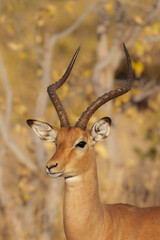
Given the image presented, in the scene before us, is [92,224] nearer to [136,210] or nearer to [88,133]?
[136,210]

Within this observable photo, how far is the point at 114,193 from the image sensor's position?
9.08 m

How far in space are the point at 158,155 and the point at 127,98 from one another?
424cm

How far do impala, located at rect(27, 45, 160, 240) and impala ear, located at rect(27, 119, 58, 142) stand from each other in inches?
6.7

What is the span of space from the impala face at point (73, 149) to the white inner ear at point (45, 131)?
0.04ft

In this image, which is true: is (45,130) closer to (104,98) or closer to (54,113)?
(104,98)

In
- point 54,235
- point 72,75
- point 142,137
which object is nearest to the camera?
point 54,235

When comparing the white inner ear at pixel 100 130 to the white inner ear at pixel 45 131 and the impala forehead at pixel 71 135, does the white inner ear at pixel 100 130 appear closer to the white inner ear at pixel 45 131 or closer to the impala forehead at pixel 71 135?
the impala forehead at pixel 71 135

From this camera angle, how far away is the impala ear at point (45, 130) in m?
5.30

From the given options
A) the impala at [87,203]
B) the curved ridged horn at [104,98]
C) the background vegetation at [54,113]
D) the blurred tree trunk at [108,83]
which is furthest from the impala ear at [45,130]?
the blurred tree trunk at [108,83]

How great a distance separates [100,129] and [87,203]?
0.80 m

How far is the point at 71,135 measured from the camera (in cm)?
493

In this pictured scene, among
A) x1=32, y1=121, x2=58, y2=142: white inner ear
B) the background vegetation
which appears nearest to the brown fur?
x1=32, y1=121, x2=58, y2=142: white inner ear

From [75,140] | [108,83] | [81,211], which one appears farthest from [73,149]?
[108,83]

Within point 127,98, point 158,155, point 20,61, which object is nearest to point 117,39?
point 127,98
